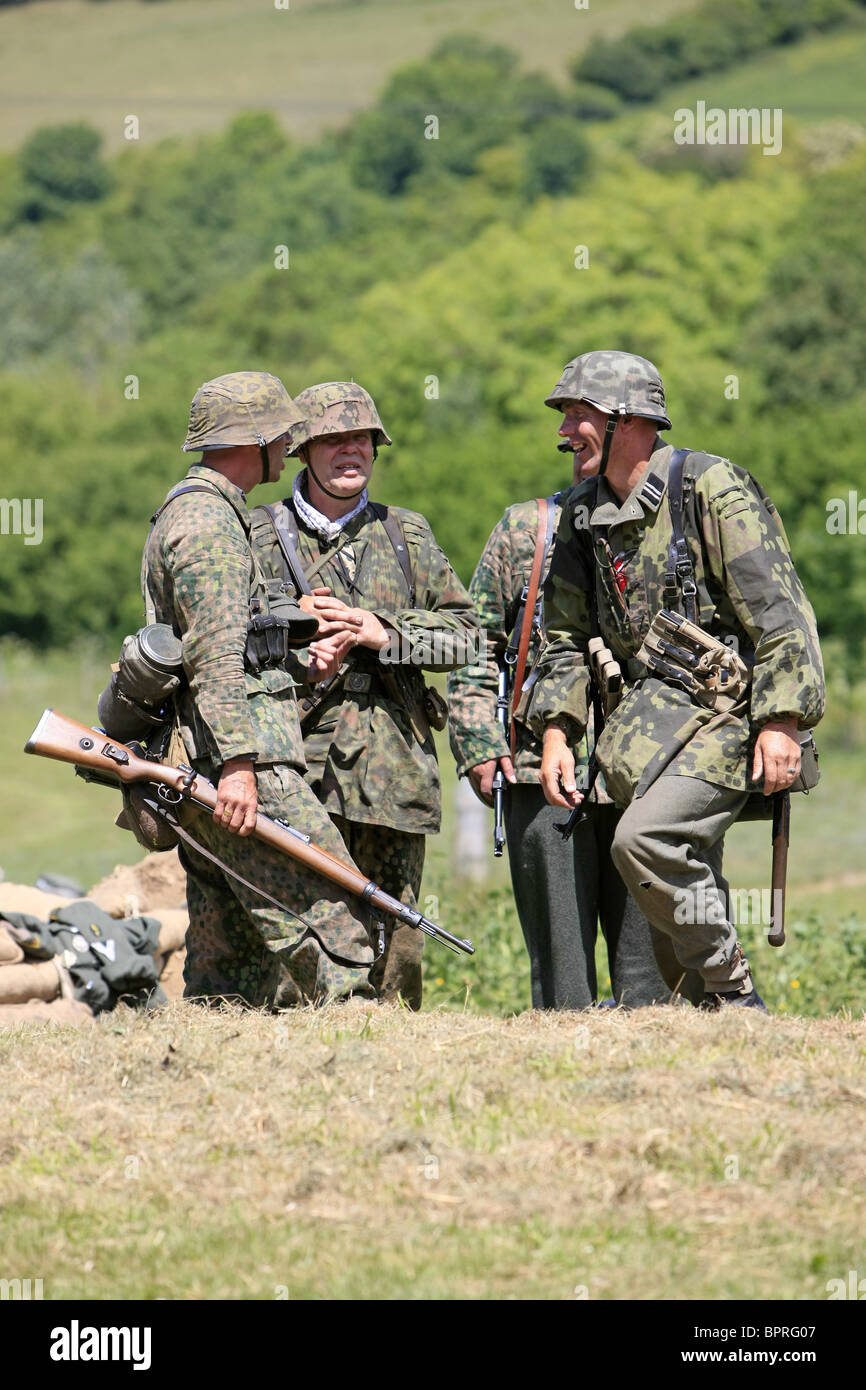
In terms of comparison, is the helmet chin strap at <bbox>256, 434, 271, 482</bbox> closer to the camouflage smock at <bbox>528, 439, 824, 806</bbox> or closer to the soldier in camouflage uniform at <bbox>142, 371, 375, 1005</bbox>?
the soldier in camouflage uniform at <bbox>142, 371, 375, 1005</bbox>

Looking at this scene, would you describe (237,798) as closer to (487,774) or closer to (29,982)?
(487,774)

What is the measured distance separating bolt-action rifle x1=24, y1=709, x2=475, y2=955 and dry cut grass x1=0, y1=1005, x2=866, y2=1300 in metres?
0.65

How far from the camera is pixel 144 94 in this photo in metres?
113

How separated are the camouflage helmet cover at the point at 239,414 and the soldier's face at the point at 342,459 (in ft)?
0.98

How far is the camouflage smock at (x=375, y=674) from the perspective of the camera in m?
6.51

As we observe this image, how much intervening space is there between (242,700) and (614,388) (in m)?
1.59

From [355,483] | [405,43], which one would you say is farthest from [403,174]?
[355,483]

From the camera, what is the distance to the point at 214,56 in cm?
11488

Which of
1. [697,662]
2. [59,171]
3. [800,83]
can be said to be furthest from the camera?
[59,171]

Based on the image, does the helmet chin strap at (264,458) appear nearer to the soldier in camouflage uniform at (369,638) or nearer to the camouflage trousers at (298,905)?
the soldier in camouflage uniform at (369,638)

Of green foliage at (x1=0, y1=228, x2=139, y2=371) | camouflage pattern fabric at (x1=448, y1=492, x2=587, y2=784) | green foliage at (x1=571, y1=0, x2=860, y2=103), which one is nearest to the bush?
green foliage at (x1=571, y1=0, x2=860, y2=103)

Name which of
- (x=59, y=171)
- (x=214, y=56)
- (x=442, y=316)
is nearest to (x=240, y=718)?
(x=442, y=316)

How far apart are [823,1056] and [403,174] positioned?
334ft

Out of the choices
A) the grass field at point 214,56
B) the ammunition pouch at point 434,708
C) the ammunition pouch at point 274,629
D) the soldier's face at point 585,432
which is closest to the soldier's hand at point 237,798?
the ammunition pouch at point 274,629
